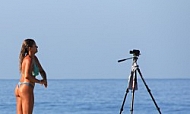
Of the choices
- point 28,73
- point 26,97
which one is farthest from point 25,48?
point 26,97

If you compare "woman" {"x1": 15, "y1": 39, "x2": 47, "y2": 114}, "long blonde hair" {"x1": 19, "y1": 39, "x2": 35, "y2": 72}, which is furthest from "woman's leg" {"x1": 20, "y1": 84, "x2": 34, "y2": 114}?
"long blonde hair" {"x1": 19, "y1": 39, "x2": 35, "y2": 72}

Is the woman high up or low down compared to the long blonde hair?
down

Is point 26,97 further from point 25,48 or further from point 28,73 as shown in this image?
point 25,48

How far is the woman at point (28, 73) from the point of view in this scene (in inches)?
252

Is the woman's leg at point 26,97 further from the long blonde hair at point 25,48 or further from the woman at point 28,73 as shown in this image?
the long blonde hair at point 25,48

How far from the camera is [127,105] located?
1017 inches

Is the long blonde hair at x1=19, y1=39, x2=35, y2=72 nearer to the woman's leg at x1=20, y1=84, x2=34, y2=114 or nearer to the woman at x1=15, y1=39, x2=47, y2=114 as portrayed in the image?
the woman at x1=15, y1=39, x2=47, y2=114

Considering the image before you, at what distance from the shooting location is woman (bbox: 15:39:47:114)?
641cm

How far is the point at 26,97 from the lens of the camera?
649 centimetres

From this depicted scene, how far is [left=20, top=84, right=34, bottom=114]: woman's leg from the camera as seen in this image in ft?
21.2

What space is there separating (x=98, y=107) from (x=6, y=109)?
379cm

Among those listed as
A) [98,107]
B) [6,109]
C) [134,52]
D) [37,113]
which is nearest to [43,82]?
[134,52]

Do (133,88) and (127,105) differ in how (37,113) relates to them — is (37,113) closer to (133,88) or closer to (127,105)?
(127,105)

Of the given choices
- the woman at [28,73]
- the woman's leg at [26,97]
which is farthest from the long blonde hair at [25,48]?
the woman's leg at [26,97]
